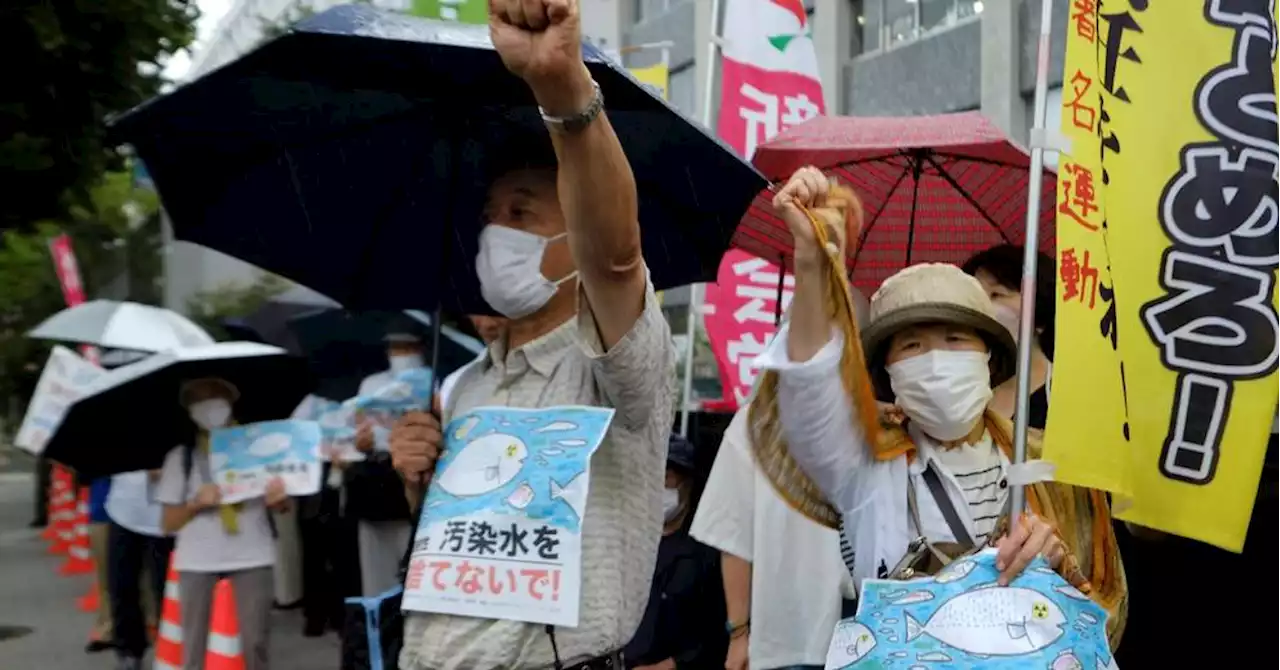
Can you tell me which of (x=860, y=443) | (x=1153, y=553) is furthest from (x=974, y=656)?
(x=1153, y=553)

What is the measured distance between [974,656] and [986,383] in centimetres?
61

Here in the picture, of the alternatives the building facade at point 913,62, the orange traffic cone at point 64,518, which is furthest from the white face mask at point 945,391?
the orange traffic cone at point 64,518

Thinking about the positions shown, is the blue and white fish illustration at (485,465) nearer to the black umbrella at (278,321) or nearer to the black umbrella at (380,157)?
the black umbrella at (380,157)

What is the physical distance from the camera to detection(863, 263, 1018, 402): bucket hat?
2621 mm

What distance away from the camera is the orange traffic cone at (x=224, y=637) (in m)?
5.59

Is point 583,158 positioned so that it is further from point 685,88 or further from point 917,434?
point 685,88

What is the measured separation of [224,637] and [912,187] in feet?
11.2

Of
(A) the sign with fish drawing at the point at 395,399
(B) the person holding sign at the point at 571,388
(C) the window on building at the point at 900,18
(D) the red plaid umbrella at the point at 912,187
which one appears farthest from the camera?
(C) the window on building at the point at 900,18

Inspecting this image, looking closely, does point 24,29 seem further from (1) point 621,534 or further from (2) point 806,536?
(1) point 621,534

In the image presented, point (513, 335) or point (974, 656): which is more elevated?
point (513, 335)

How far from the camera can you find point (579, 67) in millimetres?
1892

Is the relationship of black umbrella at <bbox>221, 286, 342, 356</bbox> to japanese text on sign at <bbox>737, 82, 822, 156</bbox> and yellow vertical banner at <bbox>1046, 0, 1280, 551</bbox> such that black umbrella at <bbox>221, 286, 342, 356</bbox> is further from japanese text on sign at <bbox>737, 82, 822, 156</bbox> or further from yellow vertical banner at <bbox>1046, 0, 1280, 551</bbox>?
yellow vertical banner at <bbox>1046, 0, 1280, 551</bbox>

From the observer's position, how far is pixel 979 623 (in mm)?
2295

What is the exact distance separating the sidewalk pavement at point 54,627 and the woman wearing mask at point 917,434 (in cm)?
625
